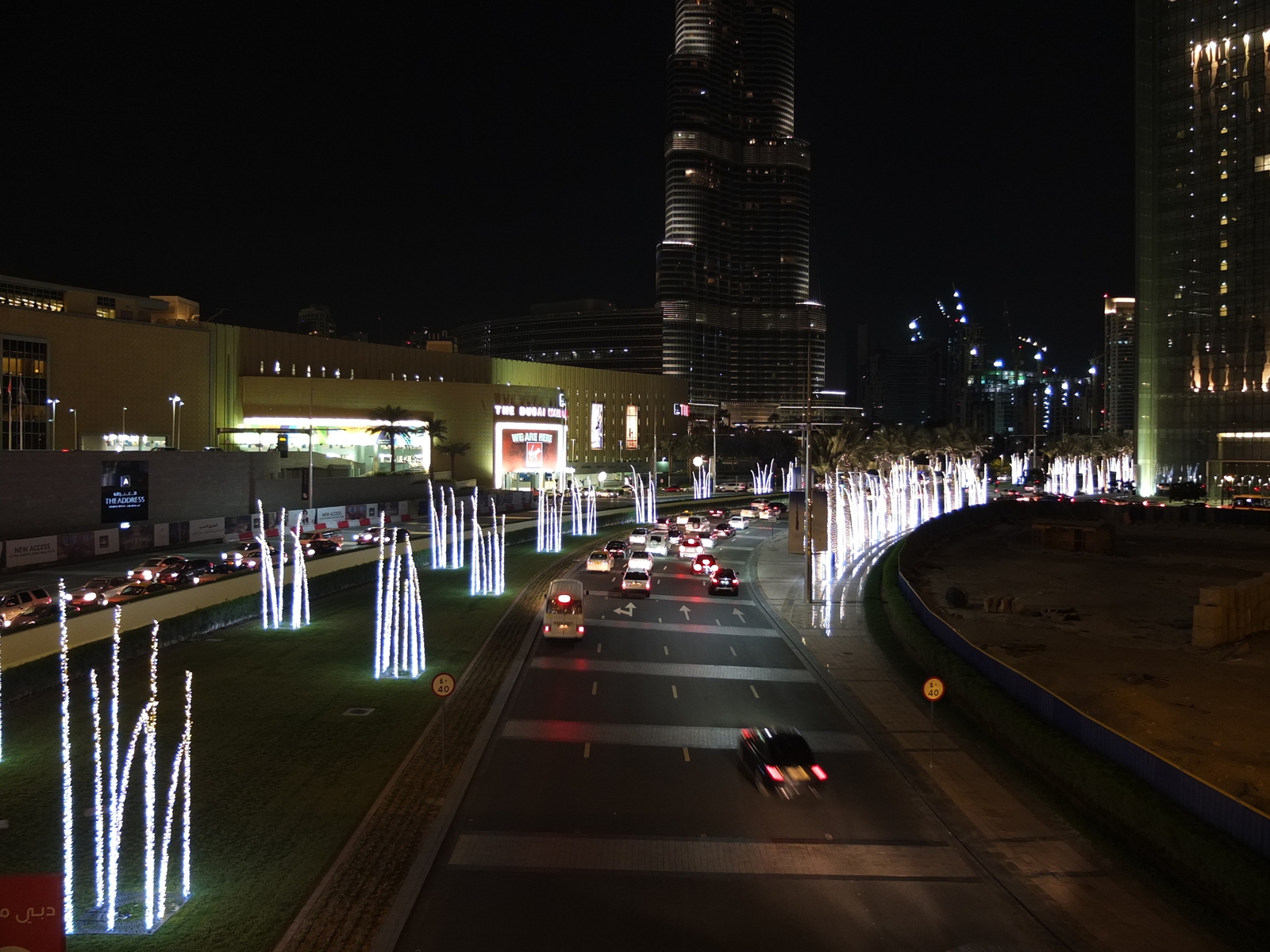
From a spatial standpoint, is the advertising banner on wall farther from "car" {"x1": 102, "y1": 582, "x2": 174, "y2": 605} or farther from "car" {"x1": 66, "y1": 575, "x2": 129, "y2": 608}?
"car" {"x1": 102, "y1": 582, "x2": 174, "y2": 605}

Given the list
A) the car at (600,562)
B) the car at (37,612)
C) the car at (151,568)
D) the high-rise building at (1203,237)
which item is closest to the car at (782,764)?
the car at (37,612)

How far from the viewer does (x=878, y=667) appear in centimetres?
3012

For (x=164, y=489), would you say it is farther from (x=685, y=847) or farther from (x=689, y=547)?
(x=685, y=847)

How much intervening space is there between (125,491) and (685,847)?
178 feet

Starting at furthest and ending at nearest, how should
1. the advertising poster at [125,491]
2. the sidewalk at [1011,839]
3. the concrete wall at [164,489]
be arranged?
the advertising poster at [125,491] → the concrete wall at [164,489] → the sidewalk at [1011,839]

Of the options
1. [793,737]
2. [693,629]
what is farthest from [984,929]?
[693,629]

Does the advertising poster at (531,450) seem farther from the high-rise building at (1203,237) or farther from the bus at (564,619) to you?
the bus at (564,619)

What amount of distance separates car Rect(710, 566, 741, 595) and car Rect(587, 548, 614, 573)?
8.29m

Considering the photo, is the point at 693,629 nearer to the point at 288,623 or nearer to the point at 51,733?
the point at 288,623

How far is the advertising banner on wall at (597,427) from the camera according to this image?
477 ft

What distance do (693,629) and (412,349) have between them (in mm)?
A: 95236

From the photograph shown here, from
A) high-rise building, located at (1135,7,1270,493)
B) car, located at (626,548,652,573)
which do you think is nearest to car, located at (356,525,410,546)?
car, located at (626,548,652,573)

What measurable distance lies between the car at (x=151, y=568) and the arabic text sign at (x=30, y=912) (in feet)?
119

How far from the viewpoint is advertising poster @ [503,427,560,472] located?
120 metres
